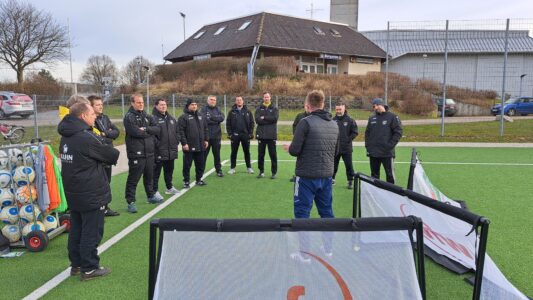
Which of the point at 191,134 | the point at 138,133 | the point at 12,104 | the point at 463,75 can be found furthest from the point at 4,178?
the point at 463,75

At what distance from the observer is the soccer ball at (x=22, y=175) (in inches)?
187

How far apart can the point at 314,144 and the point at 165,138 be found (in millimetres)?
3637

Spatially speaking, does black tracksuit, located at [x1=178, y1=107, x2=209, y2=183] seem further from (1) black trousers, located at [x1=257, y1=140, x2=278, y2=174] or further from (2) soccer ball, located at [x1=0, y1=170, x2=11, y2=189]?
(2) soccer ball, located at [x1=0, y1=170, x2=11, y2=189]

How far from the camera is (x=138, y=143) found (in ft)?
20.8

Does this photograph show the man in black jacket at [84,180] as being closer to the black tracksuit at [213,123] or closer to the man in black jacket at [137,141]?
the man in black jacket at [137,141]

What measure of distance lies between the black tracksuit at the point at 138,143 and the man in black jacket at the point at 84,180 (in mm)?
2322

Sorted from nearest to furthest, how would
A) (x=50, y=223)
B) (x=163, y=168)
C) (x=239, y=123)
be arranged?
(x=50, y=223), (x=163, y=168), (x=239, y=123)

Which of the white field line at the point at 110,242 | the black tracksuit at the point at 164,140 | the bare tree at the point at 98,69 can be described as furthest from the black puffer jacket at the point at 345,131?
the bare tree at the point at 98,69

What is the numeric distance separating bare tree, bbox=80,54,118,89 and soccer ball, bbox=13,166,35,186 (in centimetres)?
5564

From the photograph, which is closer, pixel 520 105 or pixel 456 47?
pixel 520 105

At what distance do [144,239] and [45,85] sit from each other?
94.7 ft

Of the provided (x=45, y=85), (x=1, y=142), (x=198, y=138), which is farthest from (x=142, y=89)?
(x=198, y=138)

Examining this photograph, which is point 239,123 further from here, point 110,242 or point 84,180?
point 84,180

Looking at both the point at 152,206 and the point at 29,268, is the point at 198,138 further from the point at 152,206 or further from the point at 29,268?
the point at 29,268
